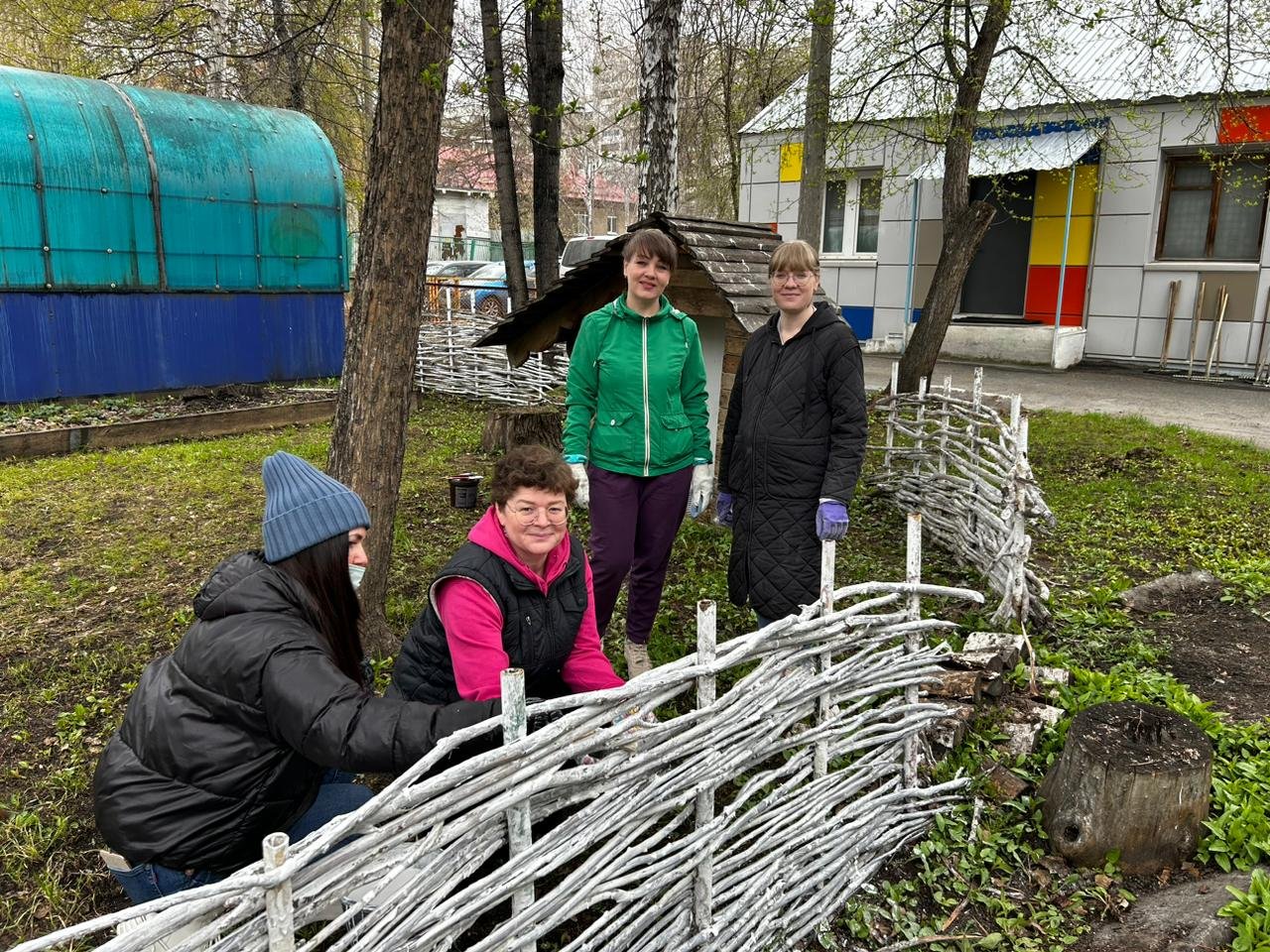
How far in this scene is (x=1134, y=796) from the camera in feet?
9.84

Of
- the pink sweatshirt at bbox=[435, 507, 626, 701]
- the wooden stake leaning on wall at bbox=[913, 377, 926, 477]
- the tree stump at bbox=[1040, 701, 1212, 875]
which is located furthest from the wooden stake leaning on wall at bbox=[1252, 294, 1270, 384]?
the pink sweatshirt at bbox=[435, 507, 626, 701]

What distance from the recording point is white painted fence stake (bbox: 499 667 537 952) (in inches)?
73.8

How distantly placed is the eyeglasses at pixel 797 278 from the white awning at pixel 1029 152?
10575 millimetres

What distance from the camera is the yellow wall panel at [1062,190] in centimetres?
1382

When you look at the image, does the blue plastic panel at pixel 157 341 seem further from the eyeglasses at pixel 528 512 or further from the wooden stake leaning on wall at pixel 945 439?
the eyeglasses at pixel 528 512

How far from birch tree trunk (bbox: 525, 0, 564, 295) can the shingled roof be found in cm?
296

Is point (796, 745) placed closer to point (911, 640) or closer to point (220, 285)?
point (911, 640)

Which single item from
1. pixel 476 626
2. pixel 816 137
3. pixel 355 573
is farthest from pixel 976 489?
pixel 816 137

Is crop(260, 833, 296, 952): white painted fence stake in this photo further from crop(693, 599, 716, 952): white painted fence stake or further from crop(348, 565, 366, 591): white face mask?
crop(693, 599, 716, 952): white painted fence stake

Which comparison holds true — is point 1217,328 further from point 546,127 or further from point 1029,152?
point 546,127

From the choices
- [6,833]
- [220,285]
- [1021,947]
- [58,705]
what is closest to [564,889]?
[1021,947]

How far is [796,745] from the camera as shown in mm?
2842

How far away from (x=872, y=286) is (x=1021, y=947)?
14.5m

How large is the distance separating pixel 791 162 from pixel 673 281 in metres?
11.9
